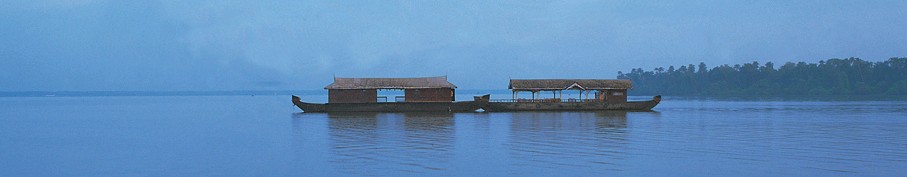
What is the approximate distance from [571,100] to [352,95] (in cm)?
1219

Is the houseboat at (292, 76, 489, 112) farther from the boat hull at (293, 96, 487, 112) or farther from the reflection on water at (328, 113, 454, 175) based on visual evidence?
the reflection on water at (328, 113, 454, 175)

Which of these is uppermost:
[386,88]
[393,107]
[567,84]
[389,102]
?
[567,84]

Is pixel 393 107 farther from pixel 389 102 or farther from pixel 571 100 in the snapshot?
pixel 571 100

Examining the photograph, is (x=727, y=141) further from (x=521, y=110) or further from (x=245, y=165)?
(x=521, y=110)

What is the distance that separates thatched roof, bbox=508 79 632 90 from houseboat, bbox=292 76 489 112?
391 centimetres

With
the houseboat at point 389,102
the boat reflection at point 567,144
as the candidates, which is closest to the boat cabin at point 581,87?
the houseboat at point 389,102

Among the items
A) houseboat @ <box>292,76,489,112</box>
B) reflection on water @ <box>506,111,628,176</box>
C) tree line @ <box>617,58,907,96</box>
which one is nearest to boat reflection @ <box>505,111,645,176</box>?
reflection on water @ <box>506,111,628,176</box>

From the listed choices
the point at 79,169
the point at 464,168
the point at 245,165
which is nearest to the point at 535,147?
the point at 464,168

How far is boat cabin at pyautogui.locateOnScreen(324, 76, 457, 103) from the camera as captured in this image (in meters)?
42.2

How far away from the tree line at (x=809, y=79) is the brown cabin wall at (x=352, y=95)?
88.6m

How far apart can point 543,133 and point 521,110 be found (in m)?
17.3

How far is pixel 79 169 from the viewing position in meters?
17.8

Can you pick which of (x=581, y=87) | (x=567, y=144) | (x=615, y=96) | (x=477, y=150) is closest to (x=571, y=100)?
(x=581, y=87)

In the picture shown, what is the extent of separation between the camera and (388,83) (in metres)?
42.6
